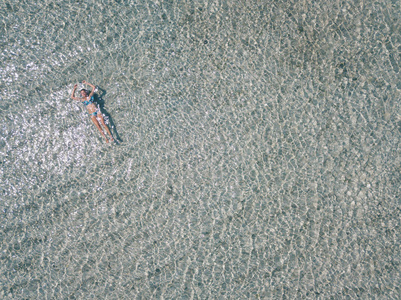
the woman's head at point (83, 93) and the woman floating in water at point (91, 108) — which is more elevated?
the woman's head at point (83, 93)

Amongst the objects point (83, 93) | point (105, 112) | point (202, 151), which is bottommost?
point (202, 151)

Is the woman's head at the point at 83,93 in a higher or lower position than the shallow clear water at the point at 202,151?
higher

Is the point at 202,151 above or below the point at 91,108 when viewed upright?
below

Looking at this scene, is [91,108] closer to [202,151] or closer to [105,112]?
[105,112]

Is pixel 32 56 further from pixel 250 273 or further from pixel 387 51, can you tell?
pixel 387 51

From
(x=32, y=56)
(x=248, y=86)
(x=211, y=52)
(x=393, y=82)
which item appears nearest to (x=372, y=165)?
(x=393, y=82)

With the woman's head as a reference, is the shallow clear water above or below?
below

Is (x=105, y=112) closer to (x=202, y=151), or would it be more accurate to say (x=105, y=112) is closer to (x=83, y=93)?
(x=83, y=93)

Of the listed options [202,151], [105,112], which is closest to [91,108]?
[105,112]
